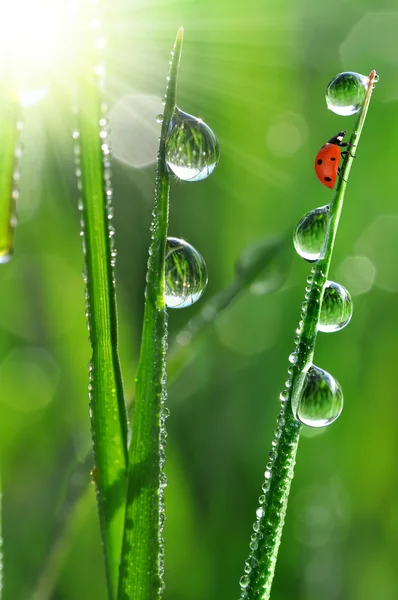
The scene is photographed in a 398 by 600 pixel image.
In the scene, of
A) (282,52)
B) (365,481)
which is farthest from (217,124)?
(365,481)

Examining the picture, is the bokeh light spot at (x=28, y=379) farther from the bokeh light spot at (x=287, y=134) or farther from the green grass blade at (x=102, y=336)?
the green grass blade at (x=102, y=336)

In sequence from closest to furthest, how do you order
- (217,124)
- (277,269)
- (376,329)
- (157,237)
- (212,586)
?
1. (157,237)
2. (277,269)
3. (212,586)
4. (376,329)
5. (217,124)

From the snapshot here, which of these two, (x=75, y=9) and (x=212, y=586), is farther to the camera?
(x=212, y=586)

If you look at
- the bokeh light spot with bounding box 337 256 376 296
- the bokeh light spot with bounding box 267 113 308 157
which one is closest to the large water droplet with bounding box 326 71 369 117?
the bokeh light spot with bounding box 337 256 376 296

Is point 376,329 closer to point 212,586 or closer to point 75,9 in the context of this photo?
point 212,586

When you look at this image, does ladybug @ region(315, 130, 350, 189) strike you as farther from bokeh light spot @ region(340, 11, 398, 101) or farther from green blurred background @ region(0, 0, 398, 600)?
bokeh light spot @ region(340, 11, 398, 101)

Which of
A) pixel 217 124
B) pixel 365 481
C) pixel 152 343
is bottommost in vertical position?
pixel 365 481

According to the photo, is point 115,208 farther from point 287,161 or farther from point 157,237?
point 157,237

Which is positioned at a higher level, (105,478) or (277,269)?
(277,269)

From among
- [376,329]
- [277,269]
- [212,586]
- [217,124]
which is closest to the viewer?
[277,269]
